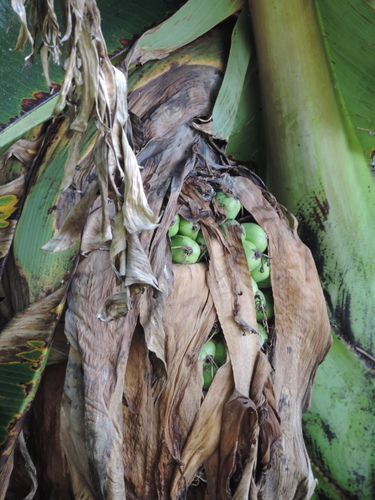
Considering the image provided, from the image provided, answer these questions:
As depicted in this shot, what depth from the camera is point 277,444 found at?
0.79m

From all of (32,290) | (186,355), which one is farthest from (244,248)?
(32,290)

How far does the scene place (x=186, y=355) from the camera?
29.0 inches

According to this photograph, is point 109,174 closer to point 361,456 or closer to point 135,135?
point 135,135

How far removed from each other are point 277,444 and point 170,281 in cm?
28

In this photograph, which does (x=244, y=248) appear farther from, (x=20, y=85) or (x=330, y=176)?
(x=20, y=85)

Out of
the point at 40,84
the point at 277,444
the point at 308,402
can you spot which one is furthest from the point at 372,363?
the point at 40,84

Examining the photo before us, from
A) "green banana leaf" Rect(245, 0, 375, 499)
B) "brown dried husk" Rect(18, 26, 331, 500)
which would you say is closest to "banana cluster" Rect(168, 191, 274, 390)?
"brown dried husk" Rect(18, 26, 331, 500)

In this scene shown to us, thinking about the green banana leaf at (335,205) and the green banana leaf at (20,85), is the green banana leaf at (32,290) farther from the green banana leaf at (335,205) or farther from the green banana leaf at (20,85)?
the green banana leaf at (335,205)

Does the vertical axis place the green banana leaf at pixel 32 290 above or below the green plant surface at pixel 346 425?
above

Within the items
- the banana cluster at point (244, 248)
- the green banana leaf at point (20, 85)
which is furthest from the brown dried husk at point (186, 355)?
the green banana leaf at point (20, 85)

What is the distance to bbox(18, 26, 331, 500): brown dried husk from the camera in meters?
0.68

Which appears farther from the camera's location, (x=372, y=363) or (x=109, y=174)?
(x=372, y=363)

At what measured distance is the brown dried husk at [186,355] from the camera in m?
0.68

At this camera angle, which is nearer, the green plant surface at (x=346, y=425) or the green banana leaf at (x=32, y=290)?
the green banana leaf at (x=32, y=290)
